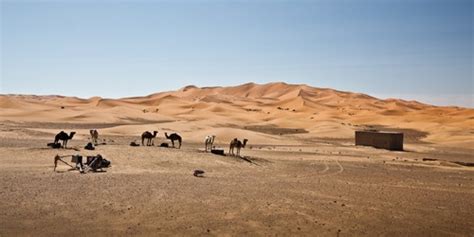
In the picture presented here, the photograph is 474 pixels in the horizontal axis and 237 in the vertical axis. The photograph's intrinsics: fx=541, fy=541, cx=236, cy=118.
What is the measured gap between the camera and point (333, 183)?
63.7 feet

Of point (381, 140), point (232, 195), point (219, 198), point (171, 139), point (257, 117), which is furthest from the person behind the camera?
point (257, 117)

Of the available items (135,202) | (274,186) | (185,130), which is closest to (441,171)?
(274,186)

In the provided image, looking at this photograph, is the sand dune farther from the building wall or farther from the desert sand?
the desert sand

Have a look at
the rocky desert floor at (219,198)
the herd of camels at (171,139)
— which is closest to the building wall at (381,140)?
the herd of camels at (171,139)

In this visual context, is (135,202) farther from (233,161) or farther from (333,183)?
(233,161)

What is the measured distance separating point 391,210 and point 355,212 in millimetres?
1129

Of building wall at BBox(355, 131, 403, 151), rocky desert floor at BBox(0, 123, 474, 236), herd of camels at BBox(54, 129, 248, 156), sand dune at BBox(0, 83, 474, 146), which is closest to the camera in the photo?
→ rocky desert floor at BBox(0, 123, 474, 236)

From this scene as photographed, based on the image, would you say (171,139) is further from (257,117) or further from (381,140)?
(257,117)

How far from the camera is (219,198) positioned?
15250 millimetres

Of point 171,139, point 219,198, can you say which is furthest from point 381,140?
point 219,198

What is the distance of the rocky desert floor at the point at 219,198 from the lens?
473 inches

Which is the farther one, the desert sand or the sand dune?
the sand dune

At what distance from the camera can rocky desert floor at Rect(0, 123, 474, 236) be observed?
39.4 feet

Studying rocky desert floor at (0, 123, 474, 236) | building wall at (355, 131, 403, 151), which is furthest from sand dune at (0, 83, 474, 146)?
rocky desert floor at (0, 123, 474, 236)
